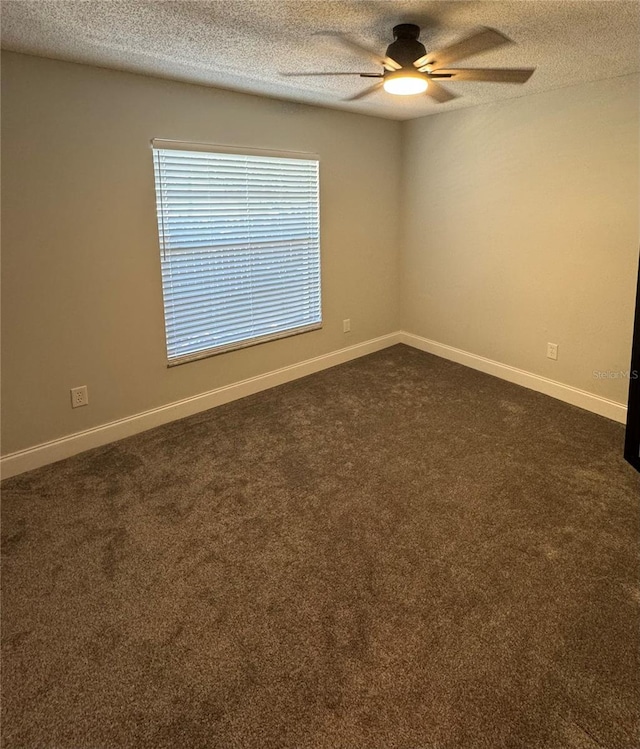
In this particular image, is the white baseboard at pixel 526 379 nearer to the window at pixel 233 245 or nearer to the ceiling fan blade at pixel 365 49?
the window at pixel 233 245

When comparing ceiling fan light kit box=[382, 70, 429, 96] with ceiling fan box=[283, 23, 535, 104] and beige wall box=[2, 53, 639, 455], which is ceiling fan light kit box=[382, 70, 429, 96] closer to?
ceiling fan box=[283, 23, 535, 104]

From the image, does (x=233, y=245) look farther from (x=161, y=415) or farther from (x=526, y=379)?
(x=526, y=379)

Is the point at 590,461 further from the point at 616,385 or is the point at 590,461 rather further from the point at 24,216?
the point at 24,216

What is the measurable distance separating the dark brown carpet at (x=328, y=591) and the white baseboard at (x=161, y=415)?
0.34ft

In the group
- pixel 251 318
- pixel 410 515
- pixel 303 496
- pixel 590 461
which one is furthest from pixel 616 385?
pixel 251 318

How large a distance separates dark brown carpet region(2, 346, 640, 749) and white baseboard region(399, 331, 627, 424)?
28 centimetres

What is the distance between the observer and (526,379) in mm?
3900

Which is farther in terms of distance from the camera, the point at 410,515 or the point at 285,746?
the point at 410,515

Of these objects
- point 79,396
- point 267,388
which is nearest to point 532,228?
point 267,388

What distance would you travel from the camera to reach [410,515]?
236 centimetres

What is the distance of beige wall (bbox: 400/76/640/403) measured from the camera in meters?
3.09

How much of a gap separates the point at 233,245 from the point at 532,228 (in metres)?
2.29

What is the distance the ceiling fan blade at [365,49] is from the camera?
2117mm

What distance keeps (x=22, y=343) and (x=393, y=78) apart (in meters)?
2.42
